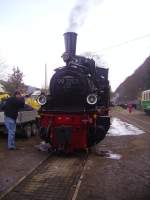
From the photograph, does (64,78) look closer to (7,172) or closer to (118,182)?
(7,172)

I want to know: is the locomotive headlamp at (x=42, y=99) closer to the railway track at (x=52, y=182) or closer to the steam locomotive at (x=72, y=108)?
the steam locomotive at (x=72, y=108)

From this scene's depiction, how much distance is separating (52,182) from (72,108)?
14.0ft

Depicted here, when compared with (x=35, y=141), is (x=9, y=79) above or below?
above

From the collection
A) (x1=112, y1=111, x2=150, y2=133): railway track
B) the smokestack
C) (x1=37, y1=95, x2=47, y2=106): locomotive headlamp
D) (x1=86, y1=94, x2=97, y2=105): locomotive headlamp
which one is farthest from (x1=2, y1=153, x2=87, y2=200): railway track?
(x1=112, y1=111, x2=150, y2=133): railway track

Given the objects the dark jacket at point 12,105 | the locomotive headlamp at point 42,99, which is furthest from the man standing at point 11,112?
the locomotive headlamp at point 42,99

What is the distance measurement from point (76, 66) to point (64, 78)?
1.83 ft

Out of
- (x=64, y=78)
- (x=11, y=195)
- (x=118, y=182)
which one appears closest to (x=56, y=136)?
(x=64, y=78)

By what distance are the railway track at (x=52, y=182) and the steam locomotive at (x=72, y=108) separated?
1.01m

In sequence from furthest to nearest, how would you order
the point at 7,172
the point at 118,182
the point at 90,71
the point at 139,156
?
the point at 90,71
the point at 139,156
the point at 7,172
the point at 118,182

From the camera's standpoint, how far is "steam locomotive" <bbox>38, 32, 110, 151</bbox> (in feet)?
36.5

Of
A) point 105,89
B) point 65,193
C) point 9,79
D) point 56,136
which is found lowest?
point 65,193

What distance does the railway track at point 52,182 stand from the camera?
21.7 ft

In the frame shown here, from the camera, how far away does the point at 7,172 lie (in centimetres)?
859

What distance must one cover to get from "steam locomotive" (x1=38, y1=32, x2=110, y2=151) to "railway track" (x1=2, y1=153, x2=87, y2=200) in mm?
1005
